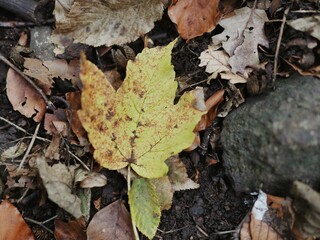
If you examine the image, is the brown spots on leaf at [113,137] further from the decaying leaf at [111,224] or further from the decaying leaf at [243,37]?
the decaying leaf at [243,37]

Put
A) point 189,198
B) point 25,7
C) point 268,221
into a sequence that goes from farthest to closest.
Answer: point 25,7
point 189,198
point 268,221

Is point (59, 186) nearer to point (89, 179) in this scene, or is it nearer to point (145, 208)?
point (89, 179)

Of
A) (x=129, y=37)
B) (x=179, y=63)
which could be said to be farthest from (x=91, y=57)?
(x=179, y=63)

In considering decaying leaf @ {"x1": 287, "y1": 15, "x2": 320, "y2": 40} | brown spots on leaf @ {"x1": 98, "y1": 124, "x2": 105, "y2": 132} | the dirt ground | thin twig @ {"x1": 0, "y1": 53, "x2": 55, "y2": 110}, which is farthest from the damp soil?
decaying leaf @ {"x1": 287, "y1": 15, "x2": 320, "y2": 40}

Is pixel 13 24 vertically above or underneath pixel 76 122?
above

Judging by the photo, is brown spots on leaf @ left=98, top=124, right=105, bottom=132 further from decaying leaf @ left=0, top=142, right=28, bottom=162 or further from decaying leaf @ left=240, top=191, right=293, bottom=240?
decaying leaf @ left=240, top=191, right=293, bottom=240

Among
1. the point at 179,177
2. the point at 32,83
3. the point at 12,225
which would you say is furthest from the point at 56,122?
the point at 179,177
